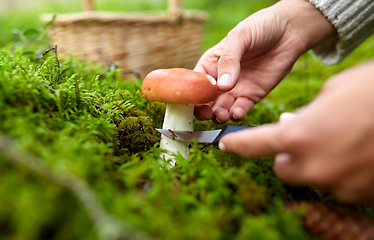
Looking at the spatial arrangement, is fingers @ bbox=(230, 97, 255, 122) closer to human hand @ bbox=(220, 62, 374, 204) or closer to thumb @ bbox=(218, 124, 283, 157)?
thumb @ bbox=(218, 124, 283, 157)

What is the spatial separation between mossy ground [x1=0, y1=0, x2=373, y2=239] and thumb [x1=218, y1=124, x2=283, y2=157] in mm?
167

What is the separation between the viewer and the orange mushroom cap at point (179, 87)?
128 cm

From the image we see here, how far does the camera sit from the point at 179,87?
1.28 m

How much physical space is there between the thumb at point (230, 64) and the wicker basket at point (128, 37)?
1.61 m

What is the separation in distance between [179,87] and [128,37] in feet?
7.60

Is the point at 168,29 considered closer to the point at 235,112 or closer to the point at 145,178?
the point at 235,112

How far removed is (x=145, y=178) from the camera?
1207 millimetres

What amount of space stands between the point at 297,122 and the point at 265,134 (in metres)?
0.12

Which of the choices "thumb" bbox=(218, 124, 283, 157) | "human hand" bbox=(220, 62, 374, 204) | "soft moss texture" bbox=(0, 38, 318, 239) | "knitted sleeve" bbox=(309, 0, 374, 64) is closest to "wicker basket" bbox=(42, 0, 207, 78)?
"soft moss texture" bbox=(0, 38, 318, 239)

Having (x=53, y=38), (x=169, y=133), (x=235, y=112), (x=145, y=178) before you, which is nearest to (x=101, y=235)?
(x=145, y=178)

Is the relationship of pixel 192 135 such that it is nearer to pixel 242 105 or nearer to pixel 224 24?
pixel 242 105

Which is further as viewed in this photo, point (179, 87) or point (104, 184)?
point (179, 87)

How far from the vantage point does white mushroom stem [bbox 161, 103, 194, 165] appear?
1485 millimetres

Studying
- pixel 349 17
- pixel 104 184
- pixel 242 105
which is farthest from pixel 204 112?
pixel 349 17
